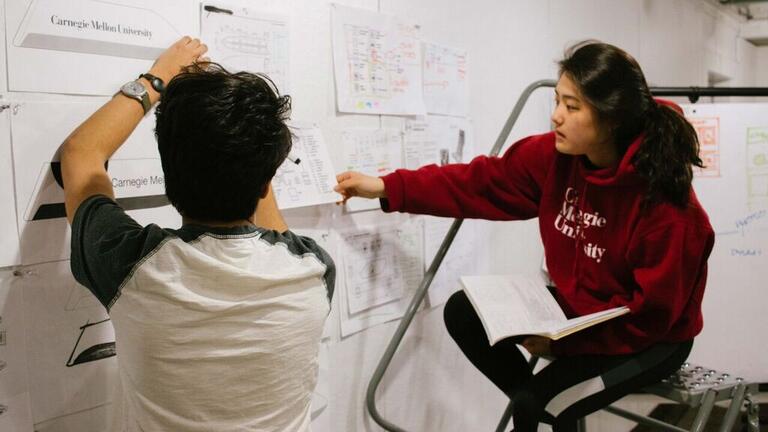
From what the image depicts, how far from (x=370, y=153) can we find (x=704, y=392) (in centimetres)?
106

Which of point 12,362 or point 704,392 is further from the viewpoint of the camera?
point 704,392

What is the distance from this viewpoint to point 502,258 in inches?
96.1

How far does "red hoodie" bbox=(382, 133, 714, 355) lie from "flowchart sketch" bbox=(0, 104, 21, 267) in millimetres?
870

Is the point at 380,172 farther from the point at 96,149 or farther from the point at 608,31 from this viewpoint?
the point at 608,31

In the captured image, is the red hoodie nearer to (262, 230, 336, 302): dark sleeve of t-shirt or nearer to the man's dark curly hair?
(262, 230, 336, 302): dark sleeve of t-shirt

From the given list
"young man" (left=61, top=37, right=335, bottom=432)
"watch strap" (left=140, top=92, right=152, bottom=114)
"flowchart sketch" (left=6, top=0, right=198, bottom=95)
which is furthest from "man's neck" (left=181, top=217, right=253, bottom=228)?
"flowchart sketch" (left=6, top=0, right=198, bottom=95)

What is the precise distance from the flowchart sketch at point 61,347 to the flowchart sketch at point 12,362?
0.4 inches

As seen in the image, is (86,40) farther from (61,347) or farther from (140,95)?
(61,347)

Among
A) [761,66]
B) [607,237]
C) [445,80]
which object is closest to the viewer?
[607,237]

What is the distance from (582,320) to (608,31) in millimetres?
2143

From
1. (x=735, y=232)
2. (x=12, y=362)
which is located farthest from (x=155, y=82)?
(x=735, y=232)

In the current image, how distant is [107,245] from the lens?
2.65 feet

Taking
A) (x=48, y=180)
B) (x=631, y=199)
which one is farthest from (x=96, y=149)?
(x=631, y=199)

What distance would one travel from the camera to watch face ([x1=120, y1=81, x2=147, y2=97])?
3.51ft
